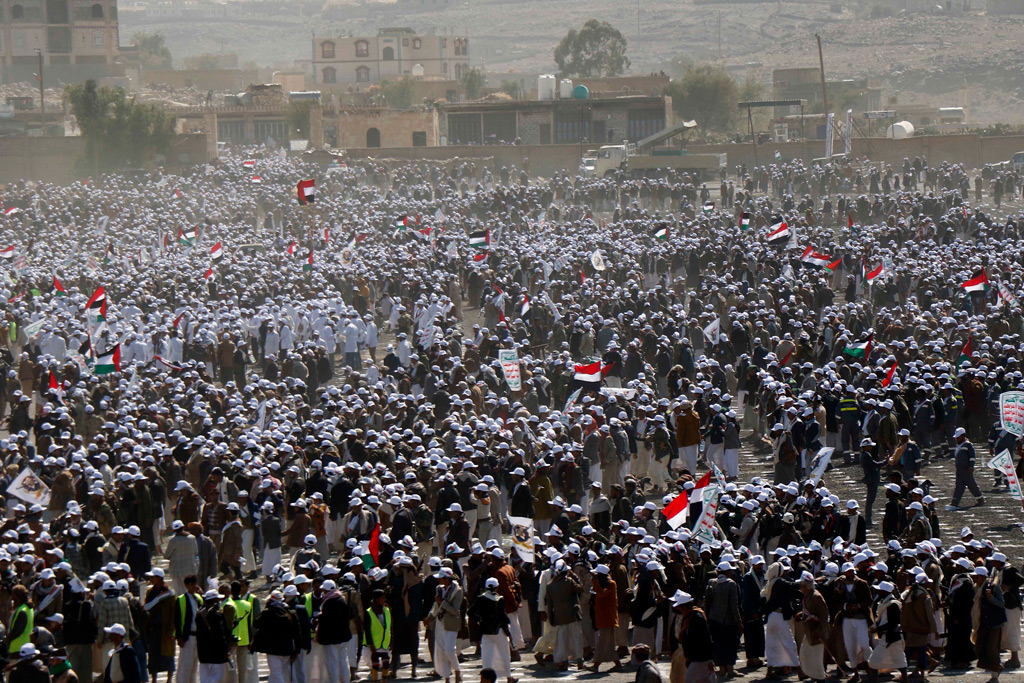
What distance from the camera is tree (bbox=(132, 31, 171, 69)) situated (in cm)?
14062

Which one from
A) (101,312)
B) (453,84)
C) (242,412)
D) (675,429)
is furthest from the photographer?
(453,84)

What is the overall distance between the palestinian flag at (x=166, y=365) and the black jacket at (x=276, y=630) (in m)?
13.6

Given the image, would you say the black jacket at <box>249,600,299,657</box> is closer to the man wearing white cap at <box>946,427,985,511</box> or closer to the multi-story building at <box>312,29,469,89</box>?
the man wearing white cap at <box>946,427,985,511</box>

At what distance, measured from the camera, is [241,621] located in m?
12.2

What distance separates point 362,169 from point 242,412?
1537 inches

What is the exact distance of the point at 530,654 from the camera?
549 inches

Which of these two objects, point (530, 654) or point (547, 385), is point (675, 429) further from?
point (530, 654)

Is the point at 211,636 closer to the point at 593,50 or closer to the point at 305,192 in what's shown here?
the point at 305,192

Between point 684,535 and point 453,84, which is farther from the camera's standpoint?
point 453,84

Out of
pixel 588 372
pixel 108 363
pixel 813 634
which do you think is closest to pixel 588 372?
pixel 588 372

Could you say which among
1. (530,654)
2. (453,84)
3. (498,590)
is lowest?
(530,654)

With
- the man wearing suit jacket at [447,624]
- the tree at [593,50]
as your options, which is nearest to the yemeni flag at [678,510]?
the man wearing suit jacket at [447,624]

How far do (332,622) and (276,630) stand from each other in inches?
17.2

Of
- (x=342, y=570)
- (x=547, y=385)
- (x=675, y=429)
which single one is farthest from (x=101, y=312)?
(x=342, y=570)
